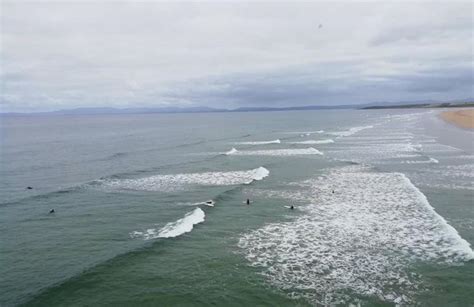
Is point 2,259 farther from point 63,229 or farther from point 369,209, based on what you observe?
point 369,209

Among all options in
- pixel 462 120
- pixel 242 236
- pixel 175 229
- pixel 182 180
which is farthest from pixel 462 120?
pixel 175 229

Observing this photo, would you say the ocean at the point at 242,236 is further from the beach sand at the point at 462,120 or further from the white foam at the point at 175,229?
the beach sand at the point at 462,120

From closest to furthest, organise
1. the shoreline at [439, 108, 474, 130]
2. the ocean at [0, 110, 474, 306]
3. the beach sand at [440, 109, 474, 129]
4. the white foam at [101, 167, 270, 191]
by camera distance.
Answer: the ocean at [0, 110, 474, 306]
the white foam at [101, 167, 270, 191]
the shoreline at [439, 108, 474, 130]
the beach sand at [440, 109, 474, 129]

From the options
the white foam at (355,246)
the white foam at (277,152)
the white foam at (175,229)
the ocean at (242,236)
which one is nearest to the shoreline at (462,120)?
the white foam at (277,152)

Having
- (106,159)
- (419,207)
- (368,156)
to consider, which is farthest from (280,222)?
(106,159)

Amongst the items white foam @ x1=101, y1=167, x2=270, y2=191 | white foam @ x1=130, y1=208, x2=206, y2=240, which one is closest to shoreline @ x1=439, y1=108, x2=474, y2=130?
white foam @ x1=101, y1=167, x2=270, y2=191

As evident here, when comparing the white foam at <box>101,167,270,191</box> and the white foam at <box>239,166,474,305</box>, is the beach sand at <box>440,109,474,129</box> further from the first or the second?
the white foam at <box>239,166,474,305</box>

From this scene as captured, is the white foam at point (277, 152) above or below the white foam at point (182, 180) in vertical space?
above
